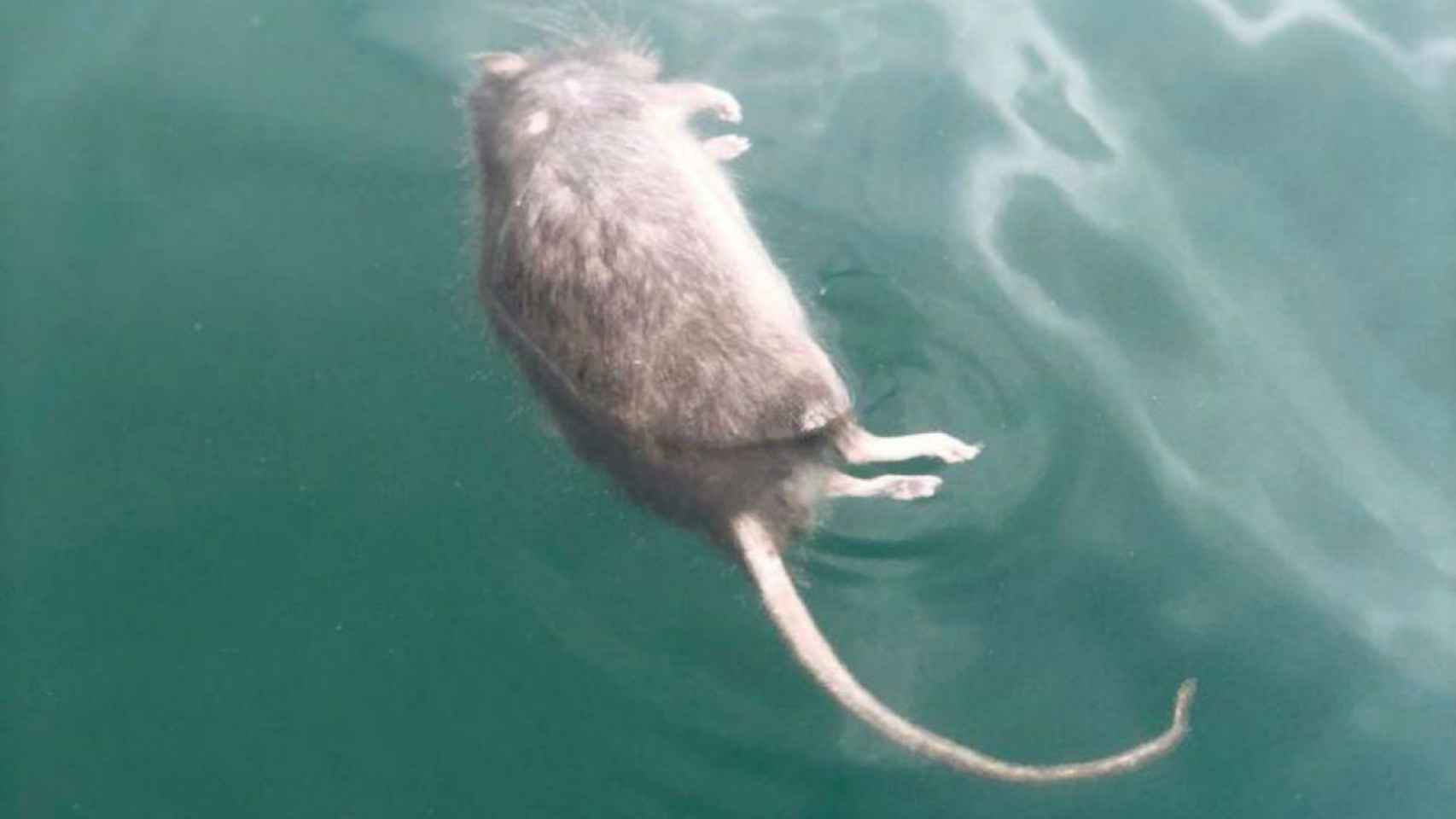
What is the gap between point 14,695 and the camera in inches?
201

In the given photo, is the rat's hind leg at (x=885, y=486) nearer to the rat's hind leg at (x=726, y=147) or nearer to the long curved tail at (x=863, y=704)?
the long curved tail at (x=863, y=704)

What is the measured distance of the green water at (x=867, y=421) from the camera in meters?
5.02

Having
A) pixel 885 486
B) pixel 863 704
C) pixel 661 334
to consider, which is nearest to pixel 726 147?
pixel 661 334

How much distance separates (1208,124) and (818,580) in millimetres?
2843

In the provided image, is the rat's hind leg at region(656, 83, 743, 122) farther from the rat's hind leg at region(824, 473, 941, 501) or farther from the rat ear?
the rat's hind leg at region(824, 473, 941, 501)

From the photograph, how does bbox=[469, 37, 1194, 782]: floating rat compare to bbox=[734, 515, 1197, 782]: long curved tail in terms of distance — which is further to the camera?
bbox=[469, 37, 1194, 782]: floating rat

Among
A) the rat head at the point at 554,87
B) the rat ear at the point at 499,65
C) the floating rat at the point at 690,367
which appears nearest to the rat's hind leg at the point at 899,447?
the floating rat at the point at 690,367

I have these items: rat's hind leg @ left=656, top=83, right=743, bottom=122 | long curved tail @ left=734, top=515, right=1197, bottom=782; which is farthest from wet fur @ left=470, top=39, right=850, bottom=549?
rat's hind leg @ left=656, top=83, right=743, bottom=122

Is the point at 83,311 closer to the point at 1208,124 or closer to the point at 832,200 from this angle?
the point at 832,200

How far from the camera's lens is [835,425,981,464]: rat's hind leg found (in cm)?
529

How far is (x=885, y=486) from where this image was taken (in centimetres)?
529

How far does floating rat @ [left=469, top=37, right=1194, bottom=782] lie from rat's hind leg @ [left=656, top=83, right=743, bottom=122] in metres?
0.61

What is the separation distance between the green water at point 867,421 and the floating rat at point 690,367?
177 mm

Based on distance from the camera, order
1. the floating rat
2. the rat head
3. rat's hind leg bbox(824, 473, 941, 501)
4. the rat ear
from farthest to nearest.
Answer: the rat ear → the rat head → rat's hind leg bbox(824, 473, 941, 501) → the floating rat
